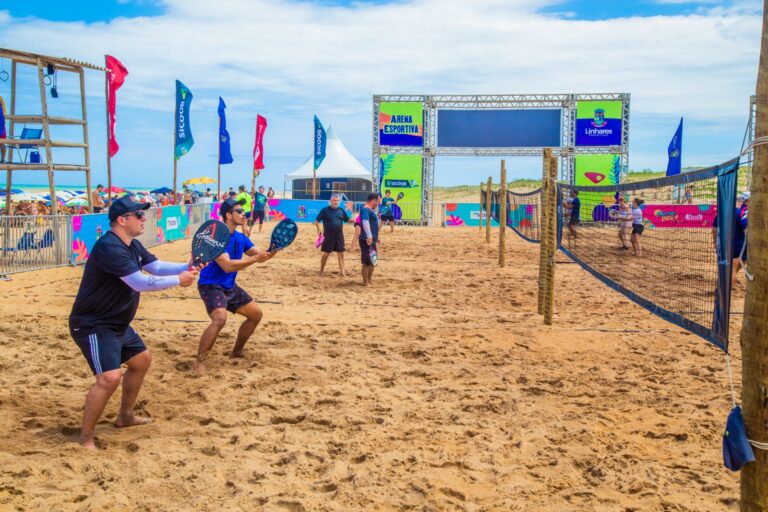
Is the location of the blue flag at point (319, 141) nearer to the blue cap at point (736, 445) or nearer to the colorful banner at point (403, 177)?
the colorful banner at point (403, 177)

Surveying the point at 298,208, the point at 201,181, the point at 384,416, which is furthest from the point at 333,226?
the point at 201,181

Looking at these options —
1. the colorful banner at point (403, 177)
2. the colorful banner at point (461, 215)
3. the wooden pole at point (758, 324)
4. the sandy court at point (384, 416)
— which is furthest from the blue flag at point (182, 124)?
the wooden pole at point (758, 324)

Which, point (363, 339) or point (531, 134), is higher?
point (531, 134)

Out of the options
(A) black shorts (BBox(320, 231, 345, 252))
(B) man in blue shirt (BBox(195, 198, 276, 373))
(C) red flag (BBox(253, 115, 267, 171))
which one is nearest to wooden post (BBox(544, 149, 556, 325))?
(B) man in blue shirt (BBox(195, 198, 276, 373))

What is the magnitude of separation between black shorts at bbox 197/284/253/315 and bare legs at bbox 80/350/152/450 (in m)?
1.58

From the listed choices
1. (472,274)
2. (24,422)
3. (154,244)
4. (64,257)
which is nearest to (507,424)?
(24,422)

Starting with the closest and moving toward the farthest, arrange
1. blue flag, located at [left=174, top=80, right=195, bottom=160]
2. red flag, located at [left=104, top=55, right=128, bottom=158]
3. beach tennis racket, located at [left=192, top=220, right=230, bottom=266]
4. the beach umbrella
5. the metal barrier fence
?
beach tennis racket, located at [left=192, top=220, right=230, bottom=266], the metal barrier fence, red flag, located at [left=104, top=55, right=128, bottom=158], blue flag, located at [left=174, top=80, right=195, bottom=160], the beach umbrella

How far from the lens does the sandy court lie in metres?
3.90

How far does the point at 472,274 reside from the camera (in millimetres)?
13898

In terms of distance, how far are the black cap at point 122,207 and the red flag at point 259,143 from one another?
22.2 m

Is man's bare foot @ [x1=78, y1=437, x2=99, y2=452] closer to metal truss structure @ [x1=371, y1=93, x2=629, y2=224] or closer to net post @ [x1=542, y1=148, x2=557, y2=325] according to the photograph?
net post @ [x1=542, y1=148, x2=557, y2=325]

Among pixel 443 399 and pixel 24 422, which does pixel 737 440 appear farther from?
pixel 24 422

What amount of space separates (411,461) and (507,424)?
101 centimetres

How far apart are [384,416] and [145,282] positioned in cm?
200
